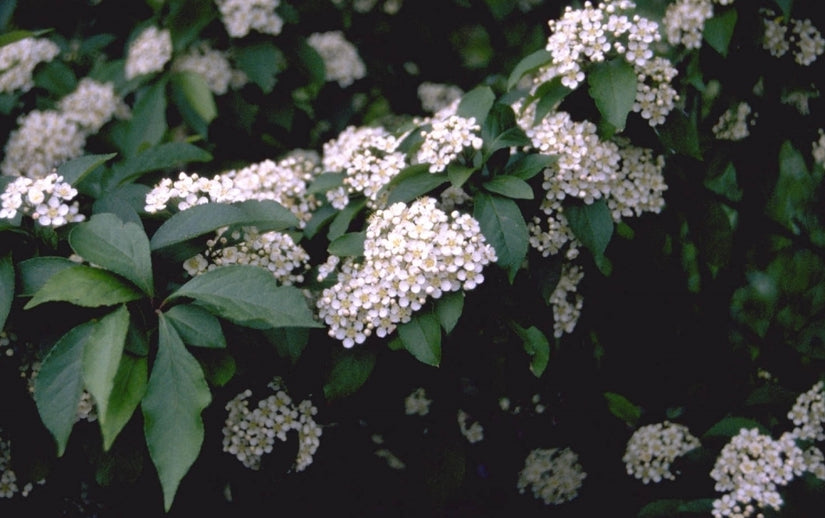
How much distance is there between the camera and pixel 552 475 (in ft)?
9.71

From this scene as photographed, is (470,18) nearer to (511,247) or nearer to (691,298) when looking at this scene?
(691,298)

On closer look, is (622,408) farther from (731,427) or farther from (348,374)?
(348,374)

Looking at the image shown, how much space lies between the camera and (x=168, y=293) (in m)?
1.84

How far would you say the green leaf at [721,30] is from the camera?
93.6 inches

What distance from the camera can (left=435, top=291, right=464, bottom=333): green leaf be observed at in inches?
73.6

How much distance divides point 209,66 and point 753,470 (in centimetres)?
232

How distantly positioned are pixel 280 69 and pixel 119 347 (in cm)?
202

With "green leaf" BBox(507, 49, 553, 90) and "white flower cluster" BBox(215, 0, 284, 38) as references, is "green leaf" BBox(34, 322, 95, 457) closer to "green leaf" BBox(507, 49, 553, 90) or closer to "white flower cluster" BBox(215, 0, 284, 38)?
"green leaf" BBox(507, 49, 553, 90)

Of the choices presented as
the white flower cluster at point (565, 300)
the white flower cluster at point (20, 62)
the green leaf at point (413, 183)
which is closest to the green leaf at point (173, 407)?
the green leaf at point (413, 183)

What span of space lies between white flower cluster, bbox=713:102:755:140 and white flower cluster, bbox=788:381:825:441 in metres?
0.86

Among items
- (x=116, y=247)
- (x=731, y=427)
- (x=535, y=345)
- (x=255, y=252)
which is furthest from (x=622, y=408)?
(x=116, y=247)

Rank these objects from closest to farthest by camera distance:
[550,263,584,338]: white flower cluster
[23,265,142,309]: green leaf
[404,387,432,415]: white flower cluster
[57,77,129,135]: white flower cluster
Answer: [23,265,142,309]: green leaf, [550,263,584,338]: white flower cluster, [404,387,432,415]: white flower cluster, [57,77,129,135]: white flower cluster

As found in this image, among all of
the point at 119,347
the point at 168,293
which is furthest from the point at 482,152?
the point at 119,347

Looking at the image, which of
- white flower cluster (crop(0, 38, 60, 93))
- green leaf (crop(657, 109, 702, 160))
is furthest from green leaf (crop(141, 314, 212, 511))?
white flower cluster (crop(0, 38, 60, 93))
